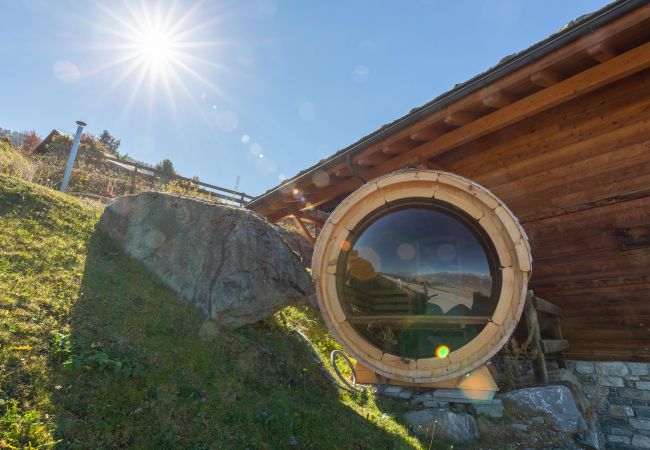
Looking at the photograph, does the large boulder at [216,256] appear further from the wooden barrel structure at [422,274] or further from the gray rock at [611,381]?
the gray rock at [611,381]

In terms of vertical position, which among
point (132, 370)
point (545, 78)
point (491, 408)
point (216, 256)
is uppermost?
point (545, 78)

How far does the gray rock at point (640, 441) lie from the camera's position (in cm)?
622

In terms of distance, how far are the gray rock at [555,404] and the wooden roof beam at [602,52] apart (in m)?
4.36

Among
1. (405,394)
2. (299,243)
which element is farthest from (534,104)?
(299,243)

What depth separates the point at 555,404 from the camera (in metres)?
5.05

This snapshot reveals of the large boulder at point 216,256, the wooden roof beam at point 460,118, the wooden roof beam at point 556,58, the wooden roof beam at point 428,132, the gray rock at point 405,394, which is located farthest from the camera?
the wooden roof beam at point 428,132

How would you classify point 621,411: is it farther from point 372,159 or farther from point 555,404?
point 372,159

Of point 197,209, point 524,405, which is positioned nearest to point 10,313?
point 197,209

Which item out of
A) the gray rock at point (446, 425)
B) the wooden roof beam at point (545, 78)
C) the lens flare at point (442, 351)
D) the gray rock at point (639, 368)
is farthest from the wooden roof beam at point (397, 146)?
the gray rock at point (639, 368)

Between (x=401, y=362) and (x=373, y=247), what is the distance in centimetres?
171

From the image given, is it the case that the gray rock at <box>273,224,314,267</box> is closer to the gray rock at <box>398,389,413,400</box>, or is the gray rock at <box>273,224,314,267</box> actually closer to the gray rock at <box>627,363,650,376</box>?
the gray rock at <box>398,389,413,400</box>

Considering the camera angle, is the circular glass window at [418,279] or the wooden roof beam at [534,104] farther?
the circular glass window at [418,279]

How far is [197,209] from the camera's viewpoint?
5512 mm

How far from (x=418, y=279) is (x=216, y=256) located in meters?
2.94
